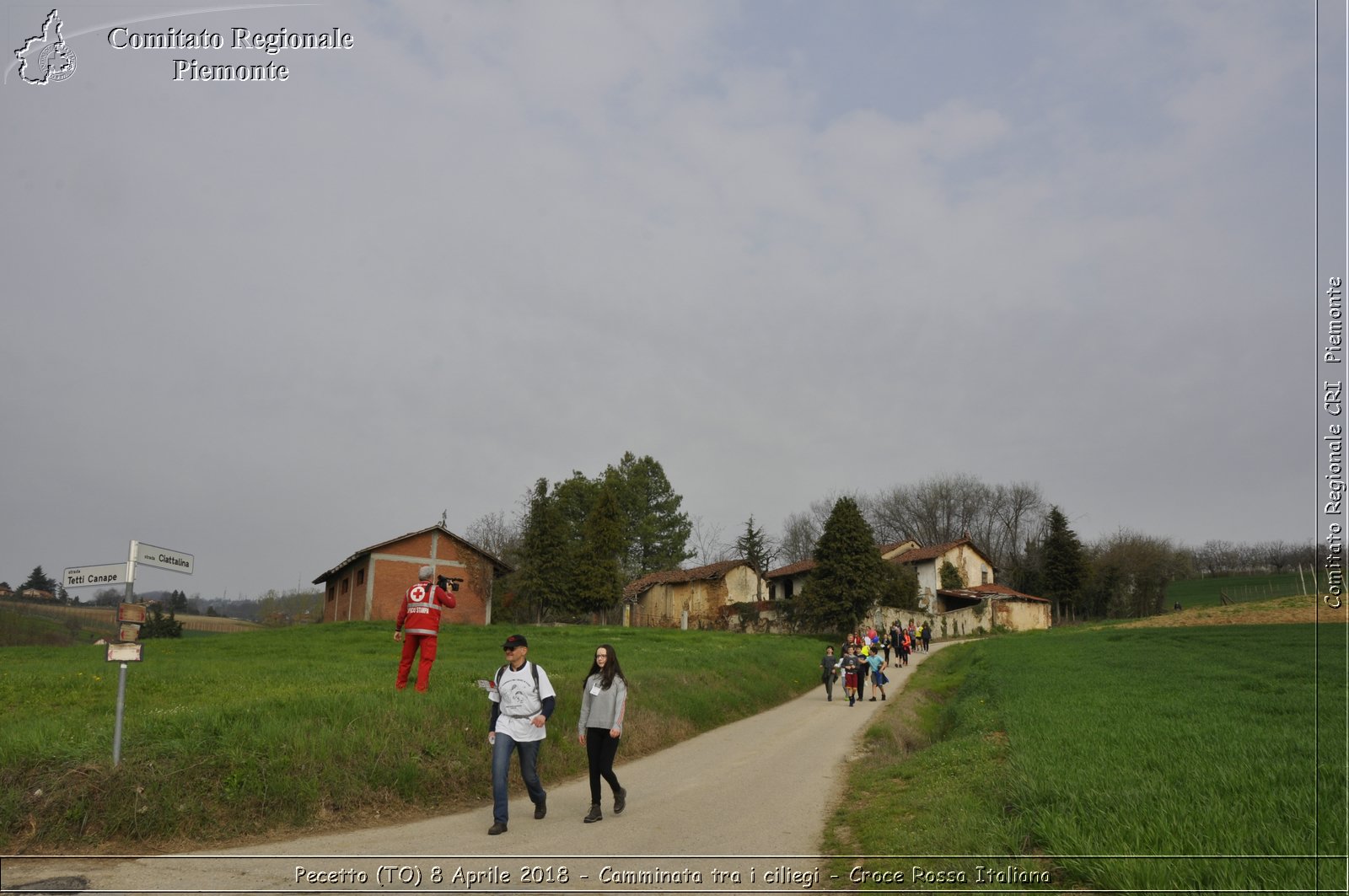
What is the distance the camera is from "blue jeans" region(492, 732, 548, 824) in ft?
26.4

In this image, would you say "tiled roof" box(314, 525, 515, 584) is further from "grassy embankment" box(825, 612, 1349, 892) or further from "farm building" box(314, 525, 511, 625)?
"grassy embankment" box(825, 612, 1349, 892)

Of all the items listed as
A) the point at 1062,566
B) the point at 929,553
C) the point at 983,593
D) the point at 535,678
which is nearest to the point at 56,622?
the point at 535,678

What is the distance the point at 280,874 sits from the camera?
6.66 m

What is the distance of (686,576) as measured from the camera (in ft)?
195

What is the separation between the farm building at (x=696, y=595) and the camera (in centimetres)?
5759

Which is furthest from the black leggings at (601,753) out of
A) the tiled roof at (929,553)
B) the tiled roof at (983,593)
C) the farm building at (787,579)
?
the tiled roof at (983,593)

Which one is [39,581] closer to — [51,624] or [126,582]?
[51,624]

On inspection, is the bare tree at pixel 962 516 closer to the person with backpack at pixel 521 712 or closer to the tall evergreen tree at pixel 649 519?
the tall evergreen tree at pixel 649 519

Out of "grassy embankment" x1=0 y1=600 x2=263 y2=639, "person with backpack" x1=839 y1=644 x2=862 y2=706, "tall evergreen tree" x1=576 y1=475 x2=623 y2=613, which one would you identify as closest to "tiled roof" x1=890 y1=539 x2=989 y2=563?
"tall evergreen tree" x1=576 y1=475 x2=623 y2=613

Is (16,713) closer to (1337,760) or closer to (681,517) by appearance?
(1337,760)

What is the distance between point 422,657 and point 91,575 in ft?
15.1

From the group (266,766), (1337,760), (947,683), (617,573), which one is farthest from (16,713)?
(617,573)

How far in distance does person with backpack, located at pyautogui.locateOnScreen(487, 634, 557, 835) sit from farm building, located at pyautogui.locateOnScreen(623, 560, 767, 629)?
49054 mm

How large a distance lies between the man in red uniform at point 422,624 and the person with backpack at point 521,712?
3.72m
